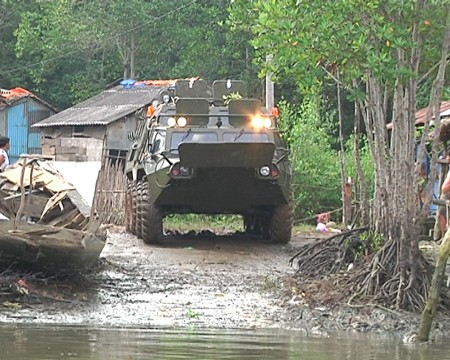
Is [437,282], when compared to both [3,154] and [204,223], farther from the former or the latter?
[204,223]

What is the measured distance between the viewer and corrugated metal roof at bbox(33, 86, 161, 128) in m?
33.6

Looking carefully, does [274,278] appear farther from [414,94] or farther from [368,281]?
[414,94]

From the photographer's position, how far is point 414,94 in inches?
422

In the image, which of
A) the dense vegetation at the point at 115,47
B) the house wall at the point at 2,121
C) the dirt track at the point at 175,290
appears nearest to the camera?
the dirt track at the point at 175,290

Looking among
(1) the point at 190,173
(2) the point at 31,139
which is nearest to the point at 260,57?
(1) the point at 190,173

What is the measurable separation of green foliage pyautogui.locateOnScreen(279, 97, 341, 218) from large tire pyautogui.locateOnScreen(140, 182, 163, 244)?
28.6ft

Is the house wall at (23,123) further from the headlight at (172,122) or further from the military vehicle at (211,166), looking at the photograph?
the headlight at (172,122)

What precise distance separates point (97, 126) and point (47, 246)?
2452cm

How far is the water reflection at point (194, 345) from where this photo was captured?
8.00 metres

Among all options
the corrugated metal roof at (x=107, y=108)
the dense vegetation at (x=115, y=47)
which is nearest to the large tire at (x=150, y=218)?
the dense vegetation at (x=115, y=47)

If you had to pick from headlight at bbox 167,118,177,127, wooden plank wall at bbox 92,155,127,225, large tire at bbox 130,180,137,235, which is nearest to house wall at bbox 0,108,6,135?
wooden plank wall at bbox 92,155,127,225

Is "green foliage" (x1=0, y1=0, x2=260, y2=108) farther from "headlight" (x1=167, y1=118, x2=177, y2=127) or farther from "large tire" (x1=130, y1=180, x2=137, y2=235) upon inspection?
"headlight" (x1=167, y1=118, x2=177, y2=127)

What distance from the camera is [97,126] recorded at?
34.7 metres

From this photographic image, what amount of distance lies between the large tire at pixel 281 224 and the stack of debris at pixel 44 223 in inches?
172
